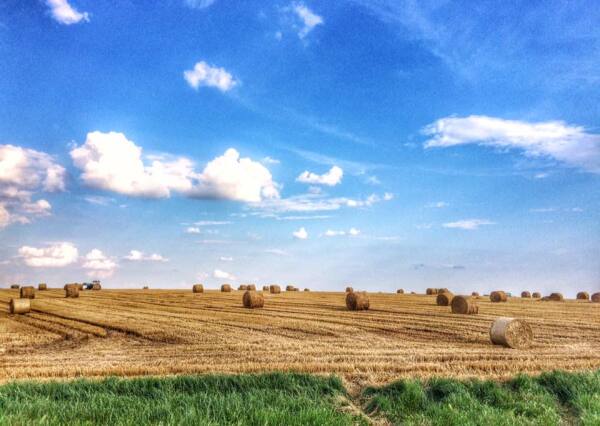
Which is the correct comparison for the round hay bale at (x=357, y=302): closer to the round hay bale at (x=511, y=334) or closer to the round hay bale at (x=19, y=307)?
the round hay bale at (x=511, y=334)

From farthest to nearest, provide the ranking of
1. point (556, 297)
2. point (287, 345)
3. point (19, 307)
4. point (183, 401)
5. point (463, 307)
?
point (556, 297)
point (19, 307)
point (463, 307)
point (287, 345)
point (183, 401)

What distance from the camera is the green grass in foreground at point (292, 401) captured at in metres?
6.57

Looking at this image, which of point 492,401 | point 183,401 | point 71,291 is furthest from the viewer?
point 71,291

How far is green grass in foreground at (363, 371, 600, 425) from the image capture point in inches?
285

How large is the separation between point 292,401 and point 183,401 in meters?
1.50

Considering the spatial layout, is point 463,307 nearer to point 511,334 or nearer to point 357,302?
point 357,302

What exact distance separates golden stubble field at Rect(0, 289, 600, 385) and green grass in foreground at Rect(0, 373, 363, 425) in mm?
1654

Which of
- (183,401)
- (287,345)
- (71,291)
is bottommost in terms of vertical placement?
(287,345)

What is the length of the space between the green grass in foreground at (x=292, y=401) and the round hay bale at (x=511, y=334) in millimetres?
6927

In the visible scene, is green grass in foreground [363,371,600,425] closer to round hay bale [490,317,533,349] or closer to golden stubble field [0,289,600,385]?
golden stubble field [0,289,600,385]

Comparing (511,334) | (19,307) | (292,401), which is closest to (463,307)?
(511,334)

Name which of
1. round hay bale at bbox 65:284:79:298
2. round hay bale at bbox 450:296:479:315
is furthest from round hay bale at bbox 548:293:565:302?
round hay bale at bbox 65:284:79:298

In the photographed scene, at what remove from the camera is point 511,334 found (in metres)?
16.3

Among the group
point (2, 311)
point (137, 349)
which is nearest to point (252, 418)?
point (137, 349)
